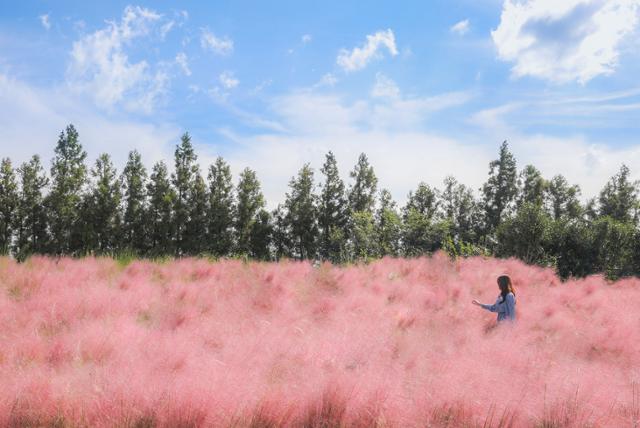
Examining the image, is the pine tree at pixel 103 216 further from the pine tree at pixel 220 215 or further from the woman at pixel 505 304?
the woman at pixel 505 304

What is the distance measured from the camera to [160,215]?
3838 cm

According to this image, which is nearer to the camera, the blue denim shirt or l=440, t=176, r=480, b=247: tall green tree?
the blue denim shirt

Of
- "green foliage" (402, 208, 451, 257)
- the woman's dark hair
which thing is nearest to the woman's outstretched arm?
the woman's dark hair

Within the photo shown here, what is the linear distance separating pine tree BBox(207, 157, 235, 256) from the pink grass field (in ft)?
100

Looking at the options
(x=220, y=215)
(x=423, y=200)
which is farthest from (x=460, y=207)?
(x=220, y=215)

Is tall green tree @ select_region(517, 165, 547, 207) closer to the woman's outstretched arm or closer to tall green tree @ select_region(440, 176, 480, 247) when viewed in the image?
tall green tree @ select_region(440, 176, 480, 247)

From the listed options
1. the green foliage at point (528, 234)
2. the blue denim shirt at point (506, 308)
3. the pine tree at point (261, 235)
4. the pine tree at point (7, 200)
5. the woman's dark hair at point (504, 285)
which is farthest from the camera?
the pine tree at point (261, 235)

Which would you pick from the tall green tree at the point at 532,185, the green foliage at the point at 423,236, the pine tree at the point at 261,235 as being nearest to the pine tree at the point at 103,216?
the pine tree at the point at 261,235

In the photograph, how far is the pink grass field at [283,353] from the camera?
3.16m

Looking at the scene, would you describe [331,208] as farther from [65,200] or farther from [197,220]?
[65,200]

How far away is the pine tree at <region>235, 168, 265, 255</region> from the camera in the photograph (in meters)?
39.9

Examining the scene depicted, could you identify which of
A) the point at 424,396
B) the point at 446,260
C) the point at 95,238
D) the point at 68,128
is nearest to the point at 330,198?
the point at 95,238

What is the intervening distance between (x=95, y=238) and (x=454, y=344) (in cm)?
3636

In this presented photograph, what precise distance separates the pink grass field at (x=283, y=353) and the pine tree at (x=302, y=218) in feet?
109
